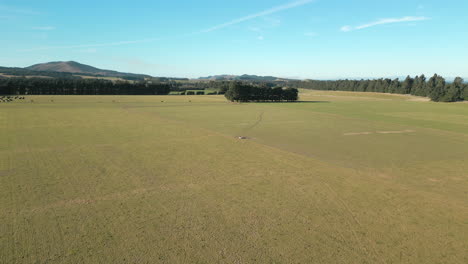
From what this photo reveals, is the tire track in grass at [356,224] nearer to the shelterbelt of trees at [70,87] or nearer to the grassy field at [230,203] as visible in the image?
the grassy field at [230,203]

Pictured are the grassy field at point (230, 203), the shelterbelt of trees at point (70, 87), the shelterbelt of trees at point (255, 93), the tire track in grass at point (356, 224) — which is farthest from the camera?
the shelterbelt of trees at point (70, 87)

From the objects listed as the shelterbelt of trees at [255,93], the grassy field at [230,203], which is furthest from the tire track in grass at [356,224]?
the shelterbelt of trees at [255,93]

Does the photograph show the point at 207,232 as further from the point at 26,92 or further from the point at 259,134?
the point at 26,92

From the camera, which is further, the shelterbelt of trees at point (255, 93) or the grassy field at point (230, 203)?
the shelterbelt of trees at point (255, 93)

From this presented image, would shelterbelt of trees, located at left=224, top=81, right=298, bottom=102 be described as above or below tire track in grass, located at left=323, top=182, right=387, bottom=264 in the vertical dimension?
above

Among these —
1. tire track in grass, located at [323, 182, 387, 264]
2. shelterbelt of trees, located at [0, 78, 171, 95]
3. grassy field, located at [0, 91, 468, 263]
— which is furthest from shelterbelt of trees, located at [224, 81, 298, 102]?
tire track in grass, located at [323, 182, 387, 264]

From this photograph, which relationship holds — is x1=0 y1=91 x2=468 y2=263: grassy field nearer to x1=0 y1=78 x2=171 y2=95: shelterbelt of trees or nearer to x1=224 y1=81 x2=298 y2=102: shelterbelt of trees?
x1=224 y1=81 x2=298 y2=102: shelterbelt of trees
